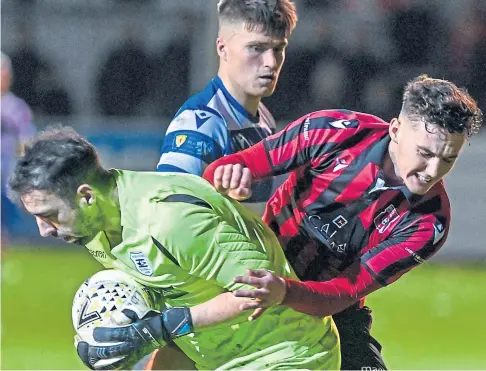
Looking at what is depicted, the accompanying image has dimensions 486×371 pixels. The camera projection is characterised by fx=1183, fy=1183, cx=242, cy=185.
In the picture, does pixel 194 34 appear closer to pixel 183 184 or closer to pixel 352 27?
pixel 352 27

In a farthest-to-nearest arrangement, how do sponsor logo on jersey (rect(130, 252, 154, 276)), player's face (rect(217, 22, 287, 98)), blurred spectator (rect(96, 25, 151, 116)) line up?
blurred spectator (rect(96, 25, 151, 116)) < player's face (rect(217, 22, 287, 98)) < sponsor logo on jersey (rect(130, 252, 154, 276))

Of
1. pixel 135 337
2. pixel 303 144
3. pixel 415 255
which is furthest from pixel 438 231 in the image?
pixel 135 337

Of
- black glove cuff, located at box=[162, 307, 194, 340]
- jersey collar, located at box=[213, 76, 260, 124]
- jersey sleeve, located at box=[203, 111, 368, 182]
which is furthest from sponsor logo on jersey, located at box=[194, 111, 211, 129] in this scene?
black glove cuff, located at box=[162, 307, 194, 340]

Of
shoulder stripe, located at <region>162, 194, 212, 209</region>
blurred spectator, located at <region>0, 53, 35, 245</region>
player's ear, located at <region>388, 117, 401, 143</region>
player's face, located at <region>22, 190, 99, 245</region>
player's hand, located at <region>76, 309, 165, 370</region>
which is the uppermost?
player's ear, located at <region>388, 117, 401, 143</region>

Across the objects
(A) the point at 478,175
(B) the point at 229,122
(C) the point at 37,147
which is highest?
(C) the point at 37,147

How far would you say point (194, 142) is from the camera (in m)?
4.89

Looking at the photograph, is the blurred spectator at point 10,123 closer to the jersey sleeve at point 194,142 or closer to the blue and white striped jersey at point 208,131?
the blue and white striped jersey at point 208,131

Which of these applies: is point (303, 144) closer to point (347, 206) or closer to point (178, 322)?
point (347, 206)

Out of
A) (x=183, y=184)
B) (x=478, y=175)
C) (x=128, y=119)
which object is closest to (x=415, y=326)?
(x=478, y=175)

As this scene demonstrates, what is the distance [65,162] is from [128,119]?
7930mm

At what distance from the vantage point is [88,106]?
1227 cm

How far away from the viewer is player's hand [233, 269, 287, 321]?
12.4 feet

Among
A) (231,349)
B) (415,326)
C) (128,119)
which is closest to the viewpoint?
(231,349)

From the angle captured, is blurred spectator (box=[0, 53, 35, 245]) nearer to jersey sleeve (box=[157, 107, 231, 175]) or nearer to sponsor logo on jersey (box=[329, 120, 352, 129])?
jersey sleeve (box=[157, 107, 231, 175])
